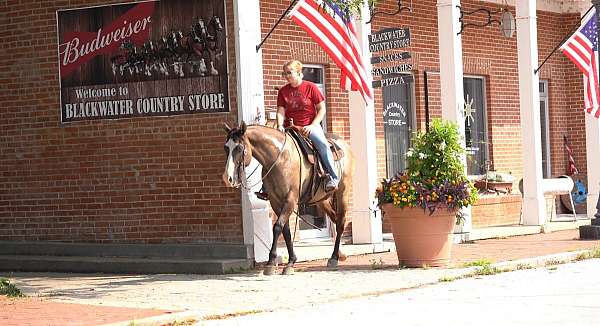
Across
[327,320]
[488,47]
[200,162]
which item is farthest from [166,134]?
[488,47]

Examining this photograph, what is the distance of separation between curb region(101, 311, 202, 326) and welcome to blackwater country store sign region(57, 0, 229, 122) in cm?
525

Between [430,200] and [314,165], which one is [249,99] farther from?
[430,200]

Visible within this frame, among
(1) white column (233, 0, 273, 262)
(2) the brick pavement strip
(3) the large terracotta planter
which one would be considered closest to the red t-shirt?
(1) white column (233, 0, 273, 262)

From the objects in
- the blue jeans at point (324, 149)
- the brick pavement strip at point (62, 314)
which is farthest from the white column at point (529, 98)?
the brick pavement strip at point (62, 314)

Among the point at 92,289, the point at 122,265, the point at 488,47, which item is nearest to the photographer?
the point at 92,289

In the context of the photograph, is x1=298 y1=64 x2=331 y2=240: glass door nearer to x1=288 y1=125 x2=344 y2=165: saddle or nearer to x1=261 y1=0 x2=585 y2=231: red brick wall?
x1=261 y1=0 x2=585 y2=231: red brick wall

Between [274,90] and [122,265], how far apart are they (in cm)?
404

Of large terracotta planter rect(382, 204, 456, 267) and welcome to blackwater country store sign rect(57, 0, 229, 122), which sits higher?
welcome to blackwater country store sign rect(57, 0, 229, 122)

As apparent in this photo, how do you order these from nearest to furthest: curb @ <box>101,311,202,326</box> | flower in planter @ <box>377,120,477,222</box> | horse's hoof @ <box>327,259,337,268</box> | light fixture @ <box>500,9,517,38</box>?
curb @ <box>101,311,202,326</box>, flower in planter @ <box>377,120,477,222</box>, horse's hoof @ <box>327,259,337,268</box>, light fixture @ <box>500,9,517,38</box>

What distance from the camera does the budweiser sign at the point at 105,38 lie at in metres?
16.3

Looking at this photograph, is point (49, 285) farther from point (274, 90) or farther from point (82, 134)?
point (274, 90)

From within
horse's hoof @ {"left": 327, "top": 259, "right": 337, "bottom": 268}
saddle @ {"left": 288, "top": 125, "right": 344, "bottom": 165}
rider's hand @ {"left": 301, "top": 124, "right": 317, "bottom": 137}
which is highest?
rider's hand @ {"left": 301, "top": 124, "right": 317, "bottom": 137}

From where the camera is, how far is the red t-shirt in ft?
48.8

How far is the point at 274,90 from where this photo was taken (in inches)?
725
